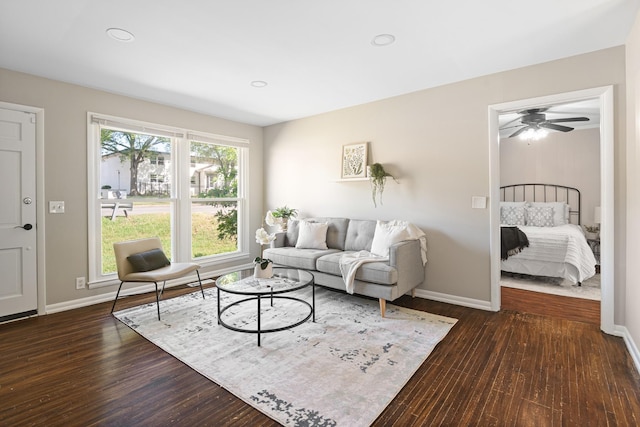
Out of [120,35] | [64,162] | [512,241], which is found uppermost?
[120,35]

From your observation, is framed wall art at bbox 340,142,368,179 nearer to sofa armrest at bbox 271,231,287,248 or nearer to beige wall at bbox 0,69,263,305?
sofa armrest at bbox 271,231,287,248

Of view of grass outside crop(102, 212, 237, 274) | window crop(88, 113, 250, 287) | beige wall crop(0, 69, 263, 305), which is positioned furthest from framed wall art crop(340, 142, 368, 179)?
beige wall crop(0, 69, 263, 305)

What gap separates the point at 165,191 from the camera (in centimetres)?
446

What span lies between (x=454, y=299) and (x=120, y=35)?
4085 mm

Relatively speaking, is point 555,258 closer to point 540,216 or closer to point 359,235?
point 540,216

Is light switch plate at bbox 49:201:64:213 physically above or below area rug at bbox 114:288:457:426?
above

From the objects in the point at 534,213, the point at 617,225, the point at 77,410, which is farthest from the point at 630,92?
the point at 77,410

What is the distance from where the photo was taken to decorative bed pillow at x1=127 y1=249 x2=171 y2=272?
347 centimetres

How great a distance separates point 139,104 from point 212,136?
3.49ft

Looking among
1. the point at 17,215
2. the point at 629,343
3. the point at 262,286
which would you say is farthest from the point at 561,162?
the point at 17,215

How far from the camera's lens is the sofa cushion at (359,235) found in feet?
13.3

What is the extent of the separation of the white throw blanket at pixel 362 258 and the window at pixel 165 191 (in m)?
2.37

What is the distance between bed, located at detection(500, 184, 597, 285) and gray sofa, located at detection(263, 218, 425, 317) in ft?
5.98

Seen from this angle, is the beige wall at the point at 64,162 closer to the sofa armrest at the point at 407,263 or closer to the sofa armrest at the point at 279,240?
the sofa armrest at the point at 279,240
